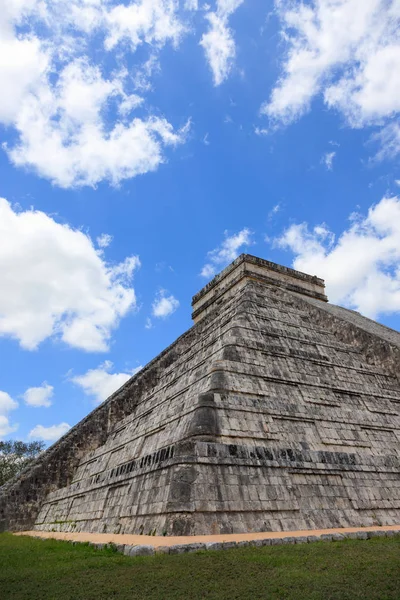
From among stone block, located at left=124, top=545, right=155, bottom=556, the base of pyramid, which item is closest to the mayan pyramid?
the base of pyramid

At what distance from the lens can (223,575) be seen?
13.6 feet

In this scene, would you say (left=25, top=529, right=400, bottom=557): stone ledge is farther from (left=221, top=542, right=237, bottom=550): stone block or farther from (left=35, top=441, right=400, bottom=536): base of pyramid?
(left=35, top=441, right=400, bottom=536): base of pyramid

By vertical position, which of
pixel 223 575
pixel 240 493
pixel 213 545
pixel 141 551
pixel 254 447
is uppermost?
pixel 254 447

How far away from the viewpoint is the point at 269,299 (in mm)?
14500

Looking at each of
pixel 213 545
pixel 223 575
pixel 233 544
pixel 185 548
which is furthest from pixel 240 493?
pixel 223 575

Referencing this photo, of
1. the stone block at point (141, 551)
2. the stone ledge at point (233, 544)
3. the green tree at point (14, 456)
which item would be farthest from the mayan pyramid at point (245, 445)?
the green tree at point (14, 456)

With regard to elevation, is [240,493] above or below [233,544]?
above

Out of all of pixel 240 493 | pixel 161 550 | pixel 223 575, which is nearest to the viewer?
pixel 223 575

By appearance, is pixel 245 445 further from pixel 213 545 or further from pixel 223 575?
pixel 223 575

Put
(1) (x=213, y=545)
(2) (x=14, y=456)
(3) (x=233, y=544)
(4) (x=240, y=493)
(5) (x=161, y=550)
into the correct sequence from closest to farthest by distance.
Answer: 1. (5) (x=161, y=550)
2. (1) (x=213, y=545)
3. (3) (x=233, y=544)
4. (4) (x=240, y=493)
5. (2) (x=14, y=456)

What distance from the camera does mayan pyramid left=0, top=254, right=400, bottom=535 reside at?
666 cm

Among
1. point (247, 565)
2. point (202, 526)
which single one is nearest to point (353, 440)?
point (202, 526)

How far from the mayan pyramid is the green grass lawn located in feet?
4.53

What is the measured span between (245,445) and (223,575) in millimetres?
3339
